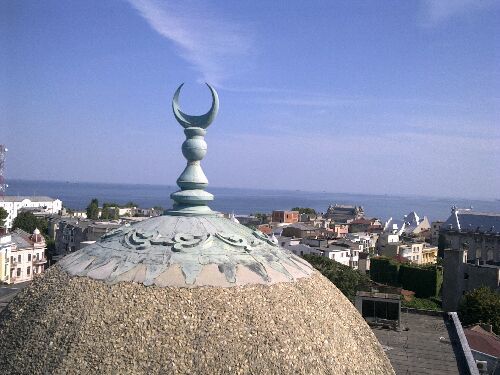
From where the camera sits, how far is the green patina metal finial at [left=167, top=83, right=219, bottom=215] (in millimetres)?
7652

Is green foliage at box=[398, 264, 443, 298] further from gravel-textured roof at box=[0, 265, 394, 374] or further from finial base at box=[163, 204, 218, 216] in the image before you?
finial base at box=[163, 204, 218, 216]

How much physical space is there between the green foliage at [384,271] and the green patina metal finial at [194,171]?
50043 millimetres

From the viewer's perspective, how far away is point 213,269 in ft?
22.0

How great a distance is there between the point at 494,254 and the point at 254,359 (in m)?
64.8

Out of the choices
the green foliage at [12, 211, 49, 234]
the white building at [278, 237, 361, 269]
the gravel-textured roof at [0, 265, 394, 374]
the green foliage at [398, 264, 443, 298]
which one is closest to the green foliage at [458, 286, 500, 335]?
the white building at [278, 237, 361, 269]

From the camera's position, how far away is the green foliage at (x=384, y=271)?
54.9 metres

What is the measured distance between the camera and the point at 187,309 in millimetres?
6180

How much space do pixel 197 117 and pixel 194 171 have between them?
2.84 feet

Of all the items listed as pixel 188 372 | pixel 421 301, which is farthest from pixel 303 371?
pixel 421 301

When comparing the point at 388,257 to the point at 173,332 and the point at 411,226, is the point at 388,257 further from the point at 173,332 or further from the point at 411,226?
the point at 173,332

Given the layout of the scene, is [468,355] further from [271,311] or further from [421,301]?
[421,301]

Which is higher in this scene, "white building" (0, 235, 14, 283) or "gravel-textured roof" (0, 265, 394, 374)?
"gravel-textured roof" (0, 265, 394, 374)

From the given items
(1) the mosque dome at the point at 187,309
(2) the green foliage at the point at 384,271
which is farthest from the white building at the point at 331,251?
(1) the mosque dome at the point at 187,309

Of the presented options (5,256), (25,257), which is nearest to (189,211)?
(5,256)
